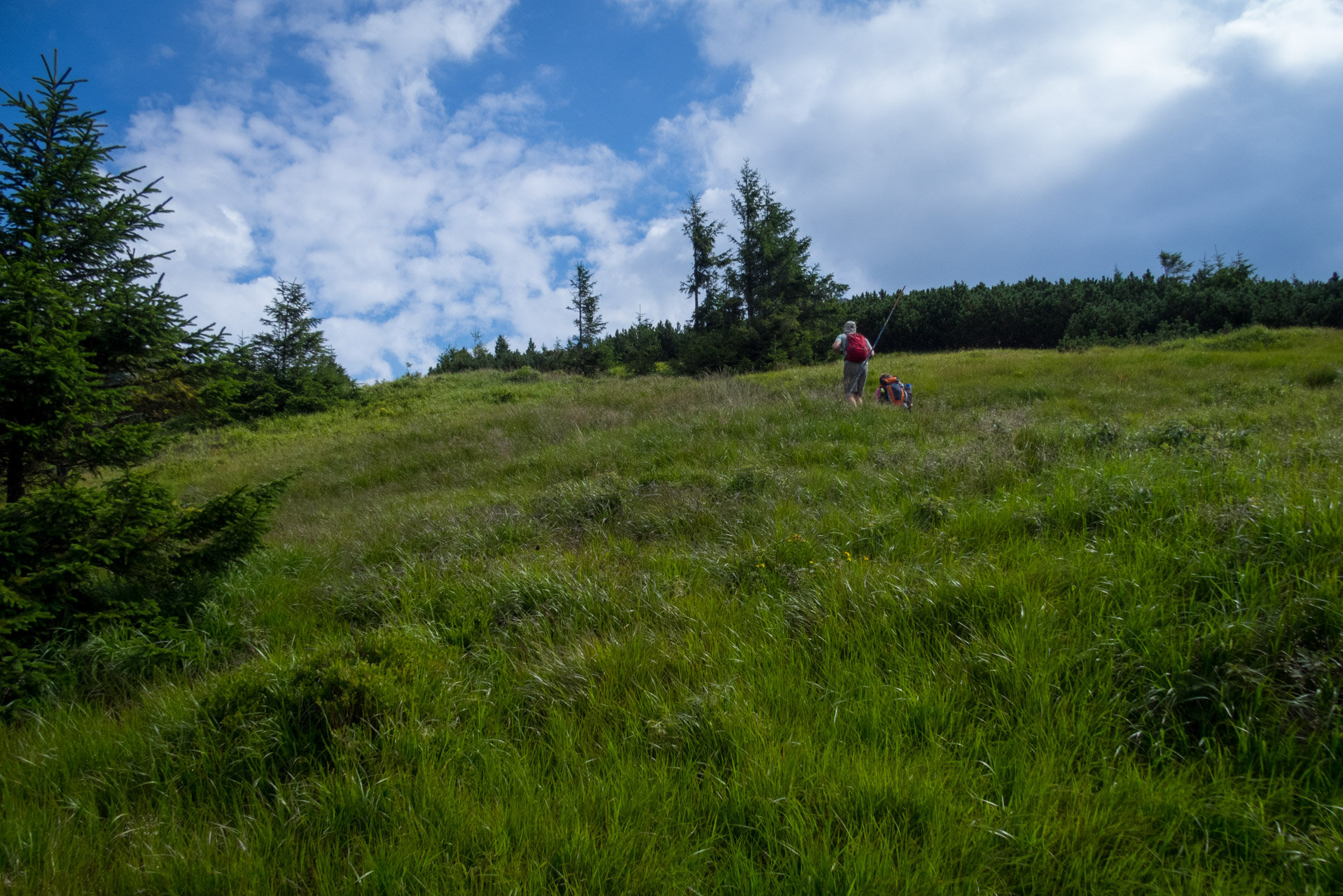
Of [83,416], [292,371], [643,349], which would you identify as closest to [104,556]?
[83,416]

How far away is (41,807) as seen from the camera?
221 centimetres

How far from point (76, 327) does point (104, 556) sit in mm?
2136

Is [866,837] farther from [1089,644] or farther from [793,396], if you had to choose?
[793,396]

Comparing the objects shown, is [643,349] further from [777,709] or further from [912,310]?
[777,709]

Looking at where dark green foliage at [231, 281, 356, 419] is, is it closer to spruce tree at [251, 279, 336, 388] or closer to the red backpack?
spruce tree at [251, 279, 336, 388]

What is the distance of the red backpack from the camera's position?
1162cm

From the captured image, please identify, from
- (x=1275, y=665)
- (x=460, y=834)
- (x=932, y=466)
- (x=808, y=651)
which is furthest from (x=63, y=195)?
(x=1275, y=665)

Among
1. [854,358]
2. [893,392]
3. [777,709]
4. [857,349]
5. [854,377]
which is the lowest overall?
[777,709]

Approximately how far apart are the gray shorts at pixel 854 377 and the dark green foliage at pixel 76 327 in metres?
10.7

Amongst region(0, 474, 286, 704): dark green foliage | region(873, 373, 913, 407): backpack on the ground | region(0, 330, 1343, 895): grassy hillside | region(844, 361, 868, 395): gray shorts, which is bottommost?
region(0, 330, 1343, 895): grassy hillside

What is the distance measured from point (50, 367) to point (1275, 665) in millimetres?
7330

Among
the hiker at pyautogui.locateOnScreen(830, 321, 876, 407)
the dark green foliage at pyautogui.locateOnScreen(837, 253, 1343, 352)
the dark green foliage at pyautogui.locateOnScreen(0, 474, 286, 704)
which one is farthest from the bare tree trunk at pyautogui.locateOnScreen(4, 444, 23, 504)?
the dark green foliage at pyautogui.locateOnScreen(837, 253, 1343, 352)

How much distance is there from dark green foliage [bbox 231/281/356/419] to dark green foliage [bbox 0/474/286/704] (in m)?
22.8

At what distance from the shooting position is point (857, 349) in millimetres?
11633
